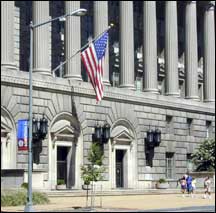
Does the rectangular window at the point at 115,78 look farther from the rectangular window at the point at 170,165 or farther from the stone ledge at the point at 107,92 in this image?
the rectangular window at the point at 170,165

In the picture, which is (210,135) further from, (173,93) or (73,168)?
(73,168)

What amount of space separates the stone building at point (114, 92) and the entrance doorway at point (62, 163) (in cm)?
8

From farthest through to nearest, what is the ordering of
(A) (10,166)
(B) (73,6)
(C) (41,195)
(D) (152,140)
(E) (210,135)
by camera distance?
(E) (210,135) < (D) (152,140) < (B) (73,6) < (A) (10,166) < (C) (41,195)

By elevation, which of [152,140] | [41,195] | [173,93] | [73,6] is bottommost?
[41,195]

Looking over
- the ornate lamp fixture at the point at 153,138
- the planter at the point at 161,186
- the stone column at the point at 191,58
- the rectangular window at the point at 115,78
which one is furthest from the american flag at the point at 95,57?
the stone column at the point at 191,58

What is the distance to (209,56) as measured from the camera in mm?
69625

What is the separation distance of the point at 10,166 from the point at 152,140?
16593 millimetres

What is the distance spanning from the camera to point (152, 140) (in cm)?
5897

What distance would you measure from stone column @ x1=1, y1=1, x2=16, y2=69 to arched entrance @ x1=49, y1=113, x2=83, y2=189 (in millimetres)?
6258

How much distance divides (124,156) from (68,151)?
22.7 feet

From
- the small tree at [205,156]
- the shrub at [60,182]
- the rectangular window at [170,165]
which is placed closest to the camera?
the shrub at [60,182]

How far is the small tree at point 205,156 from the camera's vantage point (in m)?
62.5

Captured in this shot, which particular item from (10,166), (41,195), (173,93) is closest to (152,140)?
(173,93)

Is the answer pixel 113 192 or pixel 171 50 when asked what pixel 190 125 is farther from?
pixel 113 192
